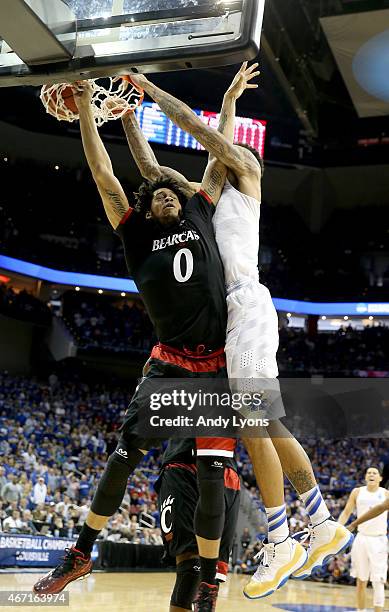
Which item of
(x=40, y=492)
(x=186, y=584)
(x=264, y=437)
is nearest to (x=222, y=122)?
(x=264, y=437)

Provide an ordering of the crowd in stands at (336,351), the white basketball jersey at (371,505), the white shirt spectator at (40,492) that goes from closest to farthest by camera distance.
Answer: the white basketball jersey at (371,505)
the white shirt spectator at (40,492)
the crowd in stands at (336,351)

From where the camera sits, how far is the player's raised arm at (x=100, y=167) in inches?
167

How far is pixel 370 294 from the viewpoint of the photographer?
29016mm

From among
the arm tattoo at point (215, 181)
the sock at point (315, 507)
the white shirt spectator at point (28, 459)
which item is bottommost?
the sock at point (315, 507)

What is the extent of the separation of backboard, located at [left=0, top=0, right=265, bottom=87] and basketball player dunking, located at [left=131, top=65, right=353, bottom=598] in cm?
95

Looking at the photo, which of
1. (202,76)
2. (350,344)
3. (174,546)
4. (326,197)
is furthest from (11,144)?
(174,546)

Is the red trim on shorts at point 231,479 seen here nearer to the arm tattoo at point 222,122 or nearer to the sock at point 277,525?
the sock at point 277,525

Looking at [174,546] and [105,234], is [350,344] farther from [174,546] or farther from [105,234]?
[174,546]

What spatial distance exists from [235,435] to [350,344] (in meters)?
24.7

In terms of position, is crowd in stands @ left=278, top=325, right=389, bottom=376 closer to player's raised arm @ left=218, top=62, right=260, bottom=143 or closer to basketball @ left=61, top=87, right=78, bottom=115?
player's raised arm @ left=218, top=62, right=260, bottom=143

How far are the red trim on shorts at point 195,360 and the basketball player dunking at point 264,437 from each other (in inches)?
6.2

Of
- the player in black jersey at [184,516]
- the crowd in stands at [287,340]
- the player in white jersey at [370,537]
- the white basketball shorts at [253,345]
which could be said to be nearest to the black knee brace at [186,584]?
→ the player in black jersey at [184,516]

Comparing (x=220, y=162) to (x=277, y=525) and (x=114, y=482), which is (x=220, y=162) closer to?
(x=114, y=482)

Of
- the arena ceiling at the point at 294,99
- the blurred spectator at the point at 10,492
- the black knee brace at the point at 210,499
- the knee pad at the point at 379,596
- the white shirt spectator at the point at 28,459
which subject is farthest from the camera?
the arena ceiling at the point at 294,99
